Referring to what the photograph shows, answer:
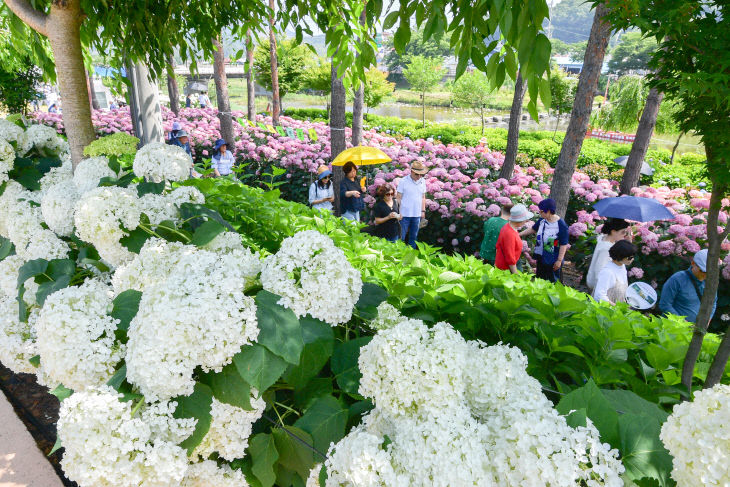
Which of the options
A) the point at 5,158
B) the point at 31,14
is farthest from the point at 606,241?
the point at 5,158

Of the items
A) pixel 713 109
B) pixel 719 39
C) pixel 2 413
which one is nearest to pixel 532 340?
pixel 713 109

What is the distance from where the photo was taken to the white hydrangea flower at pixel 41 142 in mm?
4129

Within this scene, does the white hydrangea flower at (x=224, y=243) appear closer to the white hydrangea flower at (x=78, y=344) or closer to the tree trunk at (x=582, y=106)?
the white hydrangea flower at (x=78, y=344)

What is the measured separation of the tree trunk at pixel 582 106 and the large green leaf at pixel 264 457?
6.59 metres

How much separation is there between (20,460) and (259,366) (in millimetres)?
2529

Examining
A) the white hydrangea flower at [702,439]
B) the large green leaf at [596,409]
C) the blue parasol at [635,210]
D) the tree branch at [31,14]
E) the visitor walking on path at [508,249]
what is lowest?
the visitor walking on path at [508,249]

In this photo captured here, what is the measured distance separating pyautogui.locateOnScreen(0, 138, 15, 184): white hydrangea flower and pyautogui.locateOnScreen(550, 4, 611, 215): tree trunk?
6.88 meters

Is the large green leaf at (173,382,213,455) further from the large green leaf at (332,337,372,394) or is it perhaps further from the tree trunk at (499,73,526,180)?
the tree trunk at (499,73,526,180)

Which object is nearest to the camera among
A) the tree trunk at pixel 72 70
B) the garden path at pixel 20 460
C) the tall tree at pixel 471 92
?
the garden path at pixel 20 460

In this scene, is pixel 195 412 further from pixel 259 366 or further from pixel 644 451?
pixel 644 451

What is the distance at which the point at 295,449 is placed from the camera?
1.58 m

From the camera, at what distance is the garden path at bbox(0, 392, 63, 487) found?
8.72ft

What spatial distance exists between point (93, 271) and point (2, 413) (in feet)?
5.55

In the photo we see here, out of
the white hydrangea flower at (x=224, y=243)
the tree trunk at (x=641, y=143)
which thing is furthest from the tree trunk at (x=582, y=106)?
the white hydrangea flower at (x=224, y=243)
